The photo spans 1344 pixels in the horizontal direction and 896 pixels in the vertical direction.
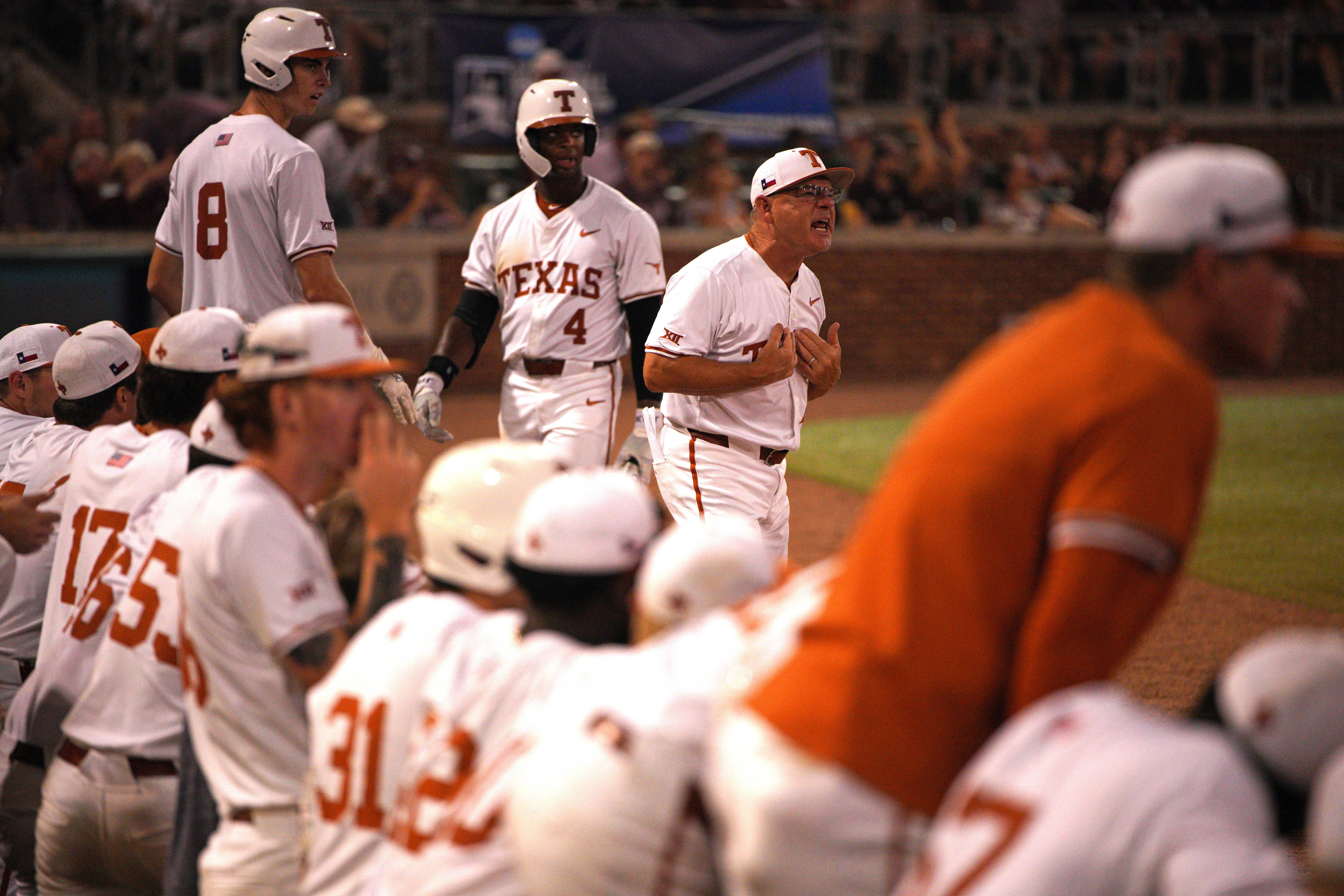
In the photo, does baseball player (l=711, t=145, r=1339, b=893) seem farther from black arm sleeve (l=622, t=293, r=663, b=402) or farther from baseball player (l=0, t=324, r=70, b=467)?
black arm sleeve (l=622, t=293, r=663, b=402)

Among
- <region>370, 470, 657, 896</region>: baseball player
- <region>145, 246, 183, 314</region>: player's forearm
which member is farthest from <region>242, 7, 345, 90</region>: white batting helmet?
<region>370, 470, 657, 896</region>: baseball player

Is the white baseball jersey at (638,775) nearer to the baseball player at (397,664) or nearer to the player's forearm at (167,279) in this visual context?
the baseball player at (397,664)

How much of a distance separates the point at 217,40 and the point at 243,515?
13545 millimetres

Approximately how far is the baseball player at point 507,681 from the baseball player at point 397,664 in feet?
0.17

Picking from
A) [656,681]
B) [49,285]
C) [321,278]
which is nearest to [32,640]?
[321,278]

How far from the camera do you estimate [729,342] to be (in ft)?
19.1

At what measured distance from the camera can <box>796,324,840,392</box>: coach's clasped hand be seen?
19.0 feet

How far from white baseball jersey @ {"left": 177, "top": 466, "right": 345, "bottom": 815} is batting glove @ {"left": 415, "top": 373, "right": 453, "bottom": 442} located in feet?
9.59

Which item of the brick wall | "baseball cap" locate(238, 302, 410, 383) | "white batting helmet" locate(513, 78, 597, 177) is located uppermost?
"white batting helmet" locate(513, 78, 597, 177)

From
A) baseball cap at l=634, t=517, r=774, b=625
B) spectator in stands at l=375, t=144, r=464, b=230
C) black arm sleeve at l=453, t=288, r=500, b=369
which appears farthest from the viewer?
spectator in stands at l=375, t=144, r=464, b=230

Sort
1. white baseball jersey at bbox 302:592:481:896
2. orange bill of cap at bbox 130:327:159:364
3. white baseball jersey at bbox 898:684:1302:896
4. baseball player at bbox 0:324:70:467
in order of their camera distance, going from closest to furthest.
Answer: white baseball jersey at bbox 898:684:1302:896 < white baseball jersey at bbox 302:592:481:896 < orange bill of cap at bbox 130:327:159:364 < baseball player at bbox 0:324:70:467

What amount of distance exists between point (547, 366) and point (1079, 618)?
4392mm

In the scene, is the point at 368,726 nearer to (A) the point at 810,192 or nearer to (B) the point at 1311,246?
(B) the point at 1311,246

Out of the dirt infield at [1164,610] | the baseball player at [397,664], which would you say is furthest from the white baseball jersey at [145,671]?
the dirt infield at [1164,610]
